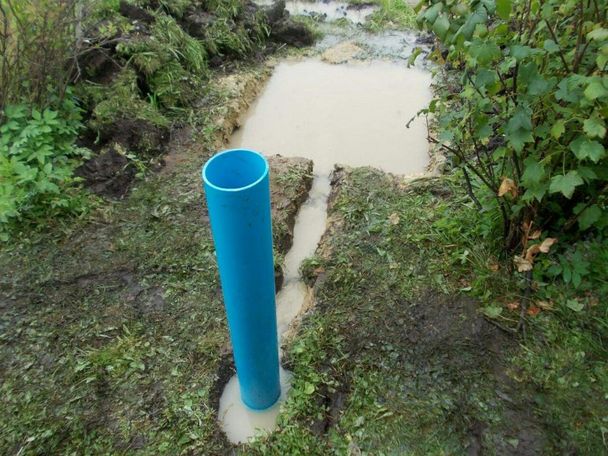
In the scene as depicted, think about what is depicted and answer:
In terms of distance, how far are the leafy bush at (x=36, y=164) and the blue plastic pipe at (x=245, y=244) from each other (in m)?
2.00


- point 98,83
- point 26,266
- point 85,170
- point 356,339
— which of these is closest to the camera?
point 356,339

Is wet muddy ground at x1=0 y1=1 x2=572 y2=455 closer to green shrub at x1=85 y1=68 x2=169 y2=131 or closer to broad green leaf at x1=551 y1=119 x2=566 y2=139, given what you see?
green shrub at x1=85 y1=68 x2=169 y2=131

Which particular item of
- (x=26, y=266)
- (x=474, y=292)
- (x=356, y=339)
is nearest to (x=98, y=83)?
(x=26, y=266)

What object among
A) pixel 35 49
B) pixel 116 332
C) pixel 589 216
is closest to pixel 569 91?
pixel 589 216

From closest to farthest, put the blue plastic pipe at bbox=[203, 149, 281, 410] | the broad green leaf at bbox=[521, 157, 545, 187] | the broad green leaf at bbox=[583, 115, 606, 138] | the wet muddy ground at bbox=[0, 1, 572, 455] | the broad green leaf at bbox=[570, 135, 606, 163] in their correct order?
the blue plastic pipe at bbox=[203, 149, 281, 410], the broad green leaf at bbox=[583, 115, 606, 138], the broad green leaf at bbox=[570, 135, 606, 163], the broad green leaf at bbox=[521, 157, 545, 187], the wet muddy ground at bbox=[0, 1, 572, 455]

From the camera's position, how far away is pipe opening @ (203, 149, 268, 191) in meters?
1.69

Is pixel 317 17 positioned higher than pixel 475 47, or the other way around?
pixel 475 47

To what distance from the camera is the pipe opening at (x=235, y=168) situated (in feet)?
5.54

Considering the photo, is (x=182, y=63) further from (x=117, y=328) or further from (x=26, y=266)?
(x=117, y=328)

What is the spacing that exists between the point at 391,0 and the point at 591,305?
18.8ft

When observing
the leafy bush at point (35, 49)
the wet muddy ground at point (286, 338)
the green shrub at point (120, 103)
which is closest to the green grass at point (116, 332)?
the wet muddy ground at point (286, 338)

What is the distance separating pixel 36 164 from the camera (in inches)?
138

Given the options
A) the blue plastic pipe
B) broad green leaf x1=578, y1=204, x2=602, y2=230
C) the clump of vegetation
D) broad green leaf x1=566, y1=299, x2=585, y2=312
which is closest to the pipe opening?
the blue plastic pipe

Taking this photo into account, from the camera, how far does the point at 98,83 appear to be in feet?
14.1
